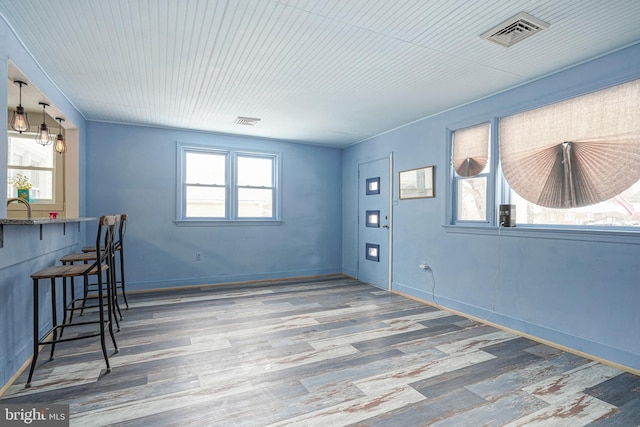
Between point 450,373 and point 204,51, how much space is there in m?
3.25

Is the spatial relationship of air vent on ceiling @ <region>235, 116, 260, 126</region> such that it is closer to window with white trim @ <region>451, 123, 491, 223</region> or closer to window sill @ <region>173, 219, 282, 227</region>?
window sill @ <region>173, 219, 282, 227</region>

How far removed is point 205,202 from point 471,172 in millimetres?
4074

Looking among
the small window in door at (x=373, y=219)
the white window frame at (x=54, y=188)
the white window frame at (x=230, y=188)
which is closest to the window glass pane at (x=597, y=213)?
the small window in door at (x=373, y=219)

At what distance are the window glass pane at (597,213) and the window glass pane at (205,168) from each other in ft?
14.6

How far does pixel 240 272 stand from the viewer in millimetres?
5672

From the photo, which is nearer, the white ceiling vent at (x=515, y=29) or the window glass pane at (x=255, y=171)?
the white ceiling vent at (x=515, y=29)

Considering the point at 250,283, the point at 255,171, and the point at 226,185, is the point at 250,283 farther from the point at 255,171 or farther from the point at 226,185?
the point at 255,171

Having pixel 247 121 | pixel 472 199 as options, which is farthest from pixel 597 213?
pixel 247 121

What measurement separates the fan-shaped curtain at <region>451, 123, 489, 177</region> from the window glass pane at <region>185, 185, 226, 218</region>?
3.71 m

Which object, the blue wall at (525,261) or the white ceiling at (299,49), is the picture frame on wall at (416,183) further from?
the white ceiling at (299,49)

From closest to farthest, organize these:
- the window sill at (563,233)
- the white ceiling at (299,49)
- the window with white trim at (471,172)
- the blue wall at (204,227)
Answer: the white ceiling at (299,49)
the window sill at (563,233)
the window with white trim at (471,172)
the blue wall at (204,227)

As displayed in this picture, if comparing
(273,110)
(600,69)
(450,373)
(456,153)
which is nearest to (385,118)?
(456,153)

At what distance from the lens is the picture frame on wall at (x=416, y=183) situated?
447cm

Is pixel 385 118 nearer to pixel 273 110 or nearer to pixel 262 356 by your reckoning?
pixel 273 110
